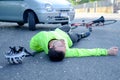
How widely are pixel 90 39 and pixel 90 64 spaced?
3321 millimetres

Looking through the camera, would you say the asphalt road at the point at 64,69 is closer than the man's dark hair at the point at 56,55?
Yes

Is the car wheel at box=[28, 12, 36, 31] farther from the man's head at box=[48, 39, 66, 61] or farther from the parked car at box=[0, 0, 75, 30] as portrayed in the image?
the man's head at box=[48, 39, 66, 61]

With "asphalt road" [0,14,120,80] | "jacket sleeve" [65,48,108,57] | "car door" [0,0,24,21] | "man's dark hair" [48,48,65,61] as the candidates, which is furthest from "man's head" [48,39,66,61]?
"car door" [0,0,24,21]

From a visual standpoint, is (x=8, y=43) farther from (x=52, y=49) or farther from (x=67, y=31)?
(x=52, y=49)

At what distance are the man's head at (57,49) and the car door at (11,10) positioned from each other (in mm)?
6635

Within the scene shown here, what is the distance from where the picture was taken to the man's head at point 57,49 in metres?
6.08

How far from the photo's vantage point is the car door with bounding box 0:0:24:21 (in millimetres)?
12804

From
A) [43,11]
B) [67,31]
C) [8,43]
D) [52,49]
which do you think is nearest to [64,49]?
[52,49]

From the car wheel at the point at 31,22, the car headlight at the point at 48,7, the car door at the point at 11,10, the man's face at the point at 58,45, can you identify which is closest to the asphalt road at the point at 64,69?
the man's face at the point at 58,45

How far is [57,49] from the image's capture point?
19.9 ft

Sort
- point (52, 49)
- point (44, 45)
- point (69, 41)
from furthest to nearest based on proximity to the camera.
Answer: point (69, 41), point (44, 45), point (52, 49)

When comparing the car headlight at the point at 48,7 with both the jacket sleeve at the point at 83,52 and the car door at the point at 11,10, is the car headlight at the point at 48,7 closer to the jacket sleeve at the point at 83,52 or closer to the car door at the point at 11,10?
the car door at the point at 11,10

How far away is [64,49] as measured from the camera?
20.4ft

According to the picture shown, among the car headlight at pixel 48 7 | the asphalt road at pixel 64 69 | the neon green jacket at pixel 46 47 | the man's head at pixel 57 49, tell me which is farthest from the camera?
the car headlight at pixel 48 7
